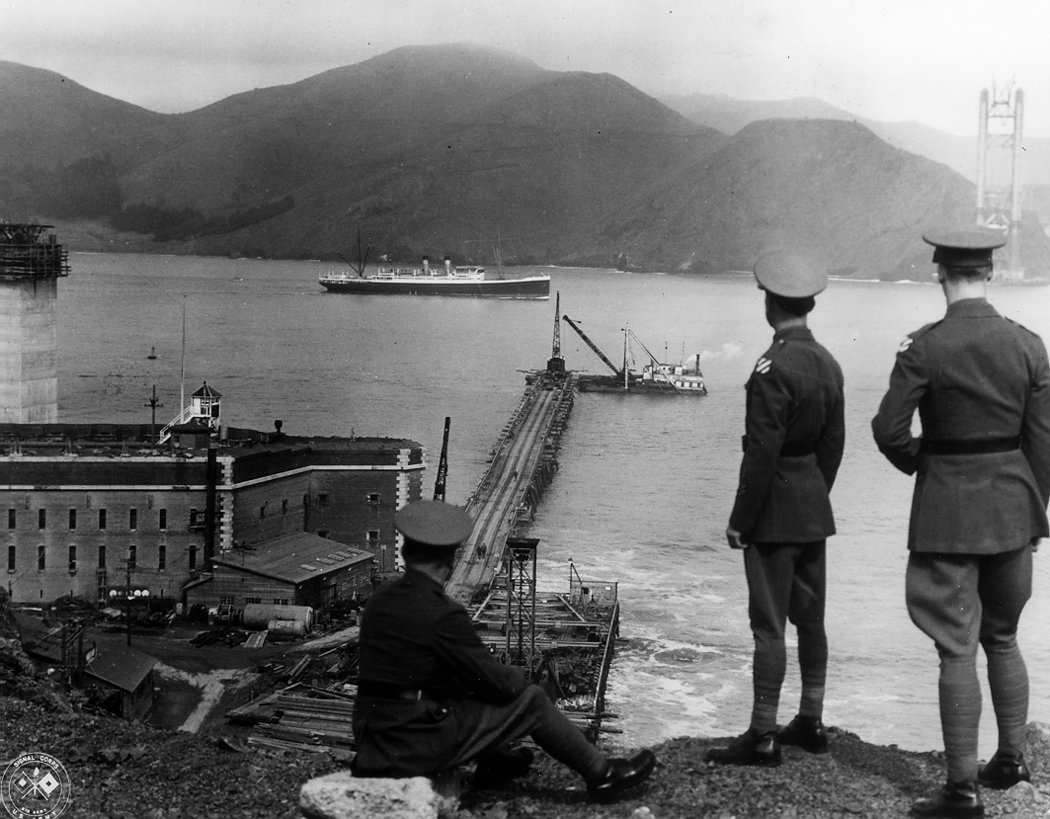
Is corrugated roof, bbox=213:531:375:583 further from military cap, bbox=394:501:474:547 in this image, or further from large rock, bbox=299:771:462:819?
military cap, bbox=394:501:474:547

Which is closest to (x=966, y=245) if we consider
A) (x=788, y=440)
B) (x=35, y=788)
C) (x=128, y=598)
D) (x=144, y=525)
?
(x=788, y=440)

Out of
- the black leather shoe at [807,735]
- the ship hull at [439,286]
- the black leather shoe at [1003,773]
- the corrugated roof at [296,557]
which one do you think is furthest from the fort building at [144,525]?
the ship hull at [439,286]

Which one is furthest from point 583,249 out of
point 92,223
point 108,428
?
point 108,428

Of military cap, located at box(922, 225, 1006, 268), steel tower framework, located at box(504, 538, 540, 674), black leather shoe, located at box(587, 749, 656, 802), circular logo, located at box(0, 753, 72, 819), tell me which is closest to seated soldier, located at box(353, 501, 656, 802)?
black leather shoe, located at box(587, 749, 656, 802)

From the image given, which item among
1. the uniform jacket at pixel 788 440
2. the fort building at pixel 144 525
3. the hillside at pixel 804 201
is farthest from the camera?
the hillside at pixel 804 201

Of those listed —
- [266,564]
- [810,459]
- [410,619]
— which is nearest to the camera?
[410,619]

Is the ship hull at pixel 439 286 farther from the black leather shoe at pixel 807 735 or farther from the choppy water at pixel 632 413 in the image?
the black leather shoe at pixel 807 735

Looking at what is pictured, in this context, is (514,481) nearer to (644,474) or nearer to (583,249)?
(644,474)

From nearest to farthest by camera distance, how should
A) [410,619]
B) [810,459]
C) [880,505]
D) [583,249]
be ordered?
1. [410,619]
2. [810,459]
3. [880,505]
4. [583,249]
